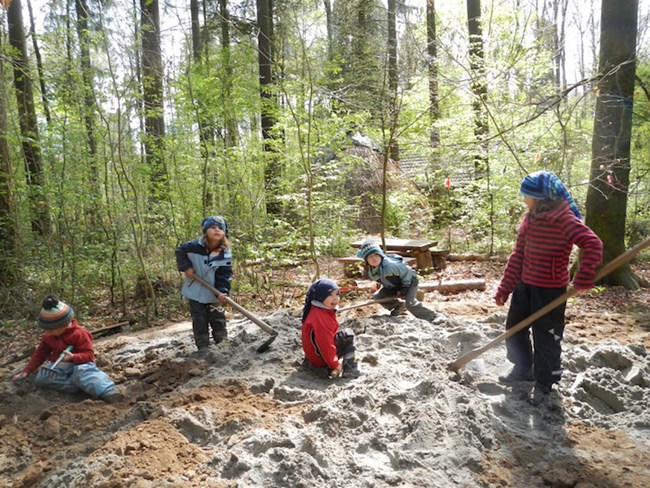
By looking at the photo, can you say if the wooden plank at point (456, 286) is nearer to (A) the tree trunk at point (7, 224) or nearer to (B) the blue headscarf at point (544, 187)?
(B) the blue headscarf at point (544, 187)

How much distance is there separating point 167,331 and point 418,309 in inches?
131

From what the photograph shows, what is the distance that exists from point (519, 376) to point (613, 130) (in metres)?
5.13

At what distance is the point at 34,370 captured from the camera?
3.90 meters

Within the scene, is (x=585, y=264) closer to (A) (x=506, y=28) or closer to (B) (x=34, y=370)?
(B) (x=34, y=370)

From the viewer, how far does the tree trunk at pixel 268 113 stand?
26.7 feet

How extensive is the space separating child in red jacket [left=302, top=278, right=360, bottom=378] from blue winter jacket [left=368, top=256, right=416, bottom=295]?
1636 mm

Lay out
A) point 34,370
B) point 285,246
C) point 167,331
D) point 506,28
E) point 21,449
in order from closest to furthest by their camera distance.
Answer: point 21,449, point 34,370, point 167,331, point 285,246, point 506,28

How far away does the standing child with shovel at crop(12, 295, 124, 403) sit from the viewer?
365cm

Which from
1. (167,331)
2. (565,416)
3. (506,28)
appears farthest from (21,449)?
(506,28)

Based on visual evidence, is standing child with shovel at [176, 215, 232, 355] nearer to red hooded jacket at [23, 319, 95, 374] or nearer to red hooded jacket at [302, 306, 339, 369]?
red hooded jacket at [23, 319, 95, 374]

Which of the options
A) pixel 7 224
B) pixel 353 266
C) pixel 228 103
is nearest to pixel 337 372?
pixel 228 103

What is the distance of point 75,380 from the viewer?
3754 mm

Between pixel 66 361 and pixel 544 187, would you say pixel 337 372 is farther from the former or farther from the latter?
pixel 66 361

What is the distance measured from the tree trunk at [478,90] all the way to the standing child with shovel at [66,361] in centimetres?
754
